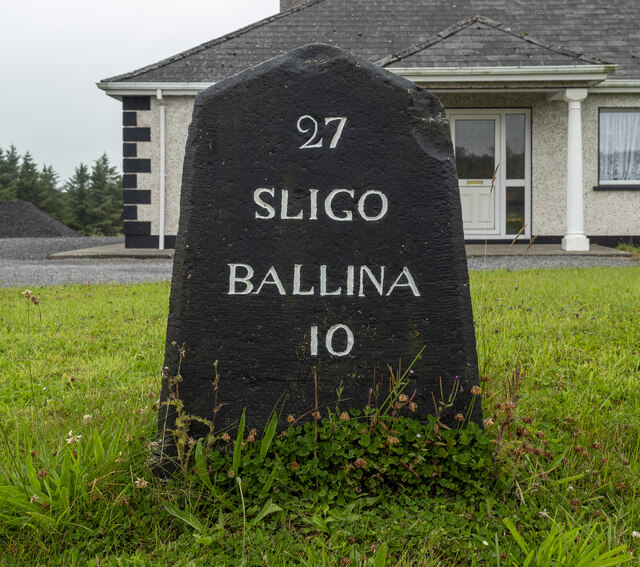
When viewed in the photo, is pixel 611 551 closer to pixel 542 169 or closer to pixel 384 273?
pixel 384 273

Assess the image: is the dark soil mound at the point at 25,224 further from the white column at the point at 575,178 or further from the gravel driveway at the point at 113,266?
the white column at the point at 575,178

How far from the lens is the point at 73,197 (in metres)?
31.9

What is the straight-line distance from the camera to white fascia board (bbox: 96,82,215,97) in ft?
39.4

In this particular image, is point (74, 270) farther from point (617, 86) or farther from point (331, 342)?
point (617, 86)

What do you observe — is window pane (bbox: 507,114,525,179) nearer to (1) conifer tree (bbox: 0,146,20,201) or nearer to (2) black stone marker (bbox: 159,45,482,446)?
(2) black stone marker (bbox: 159,45,482,446)

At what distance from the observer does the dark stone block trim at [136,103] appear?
1235 cm

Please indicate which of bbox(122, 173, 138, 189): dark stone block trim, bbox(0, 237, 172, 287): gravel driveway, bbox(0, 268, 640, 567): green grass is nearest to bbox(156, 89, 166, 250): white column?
bbox(122, 173, 138, 189): dark stone block trim

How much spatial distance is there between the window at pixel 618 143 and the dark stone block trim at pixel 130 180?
948 cm

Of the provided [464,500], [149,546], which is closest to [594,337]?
[464,500]

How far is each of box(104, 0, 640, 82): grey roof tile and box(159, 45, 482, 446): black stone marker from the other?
9550mm

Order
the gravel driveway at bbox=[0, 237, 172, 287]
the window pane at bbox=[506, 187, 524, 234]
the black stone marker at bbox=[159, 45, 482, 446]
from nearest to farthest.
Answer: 1. the black stone marker at bbox=[159, 45, 482, 446]
2. the gravel driveway at bbox=[0, 237, 172, 287]
3. the window pane at bbox=[506, 187, 524, 234]

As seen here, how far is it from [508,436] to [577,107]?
413 inches

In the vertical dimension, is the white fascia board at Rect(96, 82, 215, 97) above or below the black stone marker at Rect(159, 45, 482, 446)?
above

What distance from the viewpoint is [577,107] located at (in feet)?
36.9
